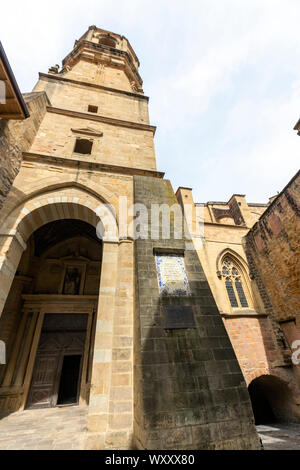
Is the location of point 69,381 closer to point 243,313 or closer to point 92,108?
point 243,313

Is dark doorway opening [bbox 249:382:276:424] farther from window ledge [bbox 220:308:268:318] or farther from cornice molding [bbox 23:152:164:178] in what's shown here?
cornice molding [bbox 23:152:164:178]

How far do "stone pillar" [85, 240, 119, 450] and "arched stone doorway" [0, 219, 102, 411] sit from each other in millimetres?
4131

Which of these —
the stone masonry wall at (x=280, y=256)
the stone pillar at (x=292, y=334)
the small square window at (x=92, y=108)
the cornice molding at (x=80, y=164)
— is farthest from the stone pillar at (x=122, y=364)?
the small square window at (x=92, y=108)

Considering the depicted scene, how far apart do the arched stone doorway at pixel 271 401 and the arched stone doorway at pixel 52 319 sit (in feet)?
21.0

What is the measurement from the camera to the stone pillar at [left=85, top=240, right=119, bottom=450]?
2.80m

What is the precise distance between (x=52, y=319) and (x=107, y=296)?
4747 mm

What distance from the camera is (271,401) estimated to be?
718 centimetres

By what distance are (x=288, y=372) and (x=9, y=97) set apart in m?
11.8

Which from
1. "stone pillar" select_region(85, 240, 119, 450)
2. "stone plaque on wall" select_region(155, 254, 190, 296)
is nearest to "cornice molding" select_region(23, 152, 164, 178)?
"stone pillar" select_region(85, 240, 119, 450)

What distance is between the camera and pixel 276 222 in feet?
25.6

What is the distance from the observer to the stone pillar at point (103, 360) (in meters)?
2.80

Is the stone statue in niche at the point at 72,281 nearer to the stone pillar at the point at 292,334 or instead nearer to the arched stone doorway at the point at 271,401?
the arched stone doorway at the point at 271,401
